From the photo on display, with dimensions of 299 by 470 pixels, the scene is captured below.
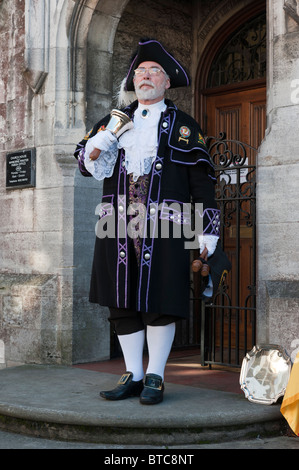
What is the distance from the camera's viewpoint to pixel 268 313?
4770mm

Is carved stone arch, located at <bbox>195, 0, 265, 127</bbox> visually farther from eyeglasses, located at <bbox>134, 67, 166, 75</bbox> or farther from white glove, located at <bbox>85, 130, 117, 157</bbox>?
white glove, located at <bbox>85, 130, 117, 157</bbox>

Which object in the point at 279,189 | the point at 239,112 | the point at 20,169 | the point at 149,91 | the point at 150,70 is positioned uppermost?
the point at 239,112

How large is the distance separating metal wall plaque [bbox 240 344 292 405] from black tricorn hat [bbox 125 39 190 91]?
192 cm

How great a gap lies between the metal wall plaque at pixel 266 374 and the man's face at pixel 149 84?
6.12 feet

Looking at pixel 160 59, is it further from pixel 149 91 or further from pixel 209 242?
pixel 209 242

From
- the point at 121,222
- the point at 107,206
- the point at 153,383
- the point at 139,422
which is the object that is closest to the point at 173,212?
the point at 121,222

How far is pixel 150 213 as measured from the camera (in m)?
4.24

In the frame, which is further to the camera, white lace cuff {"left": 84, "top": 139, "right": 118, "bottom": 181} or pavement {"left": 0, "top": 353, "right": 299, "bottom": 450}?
white lace cuff {"left": 84, "top": 139, "right": 118, "bottom": 181}

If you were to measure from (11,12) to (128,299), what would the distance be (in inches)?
157

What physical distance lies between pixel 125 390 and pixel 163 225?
1122 mm

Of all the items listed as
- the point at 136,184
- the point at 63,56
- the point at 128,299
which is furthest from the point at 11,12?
the point at 128,299

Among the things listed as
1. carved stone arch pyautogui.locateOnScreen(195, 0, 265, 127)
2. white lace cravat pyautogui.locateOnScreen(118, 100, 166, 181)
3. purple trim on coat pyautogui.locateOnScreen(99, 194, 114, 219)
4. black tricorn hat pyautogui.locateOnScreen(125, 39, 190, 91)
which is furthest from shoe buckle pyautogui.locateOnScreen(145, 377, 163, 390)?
carved stone arch pyautogui.locateOnScreen(195, 0, 265, 127)

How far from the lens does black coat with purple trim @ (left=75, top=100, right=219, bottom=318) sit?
4.21 metres
